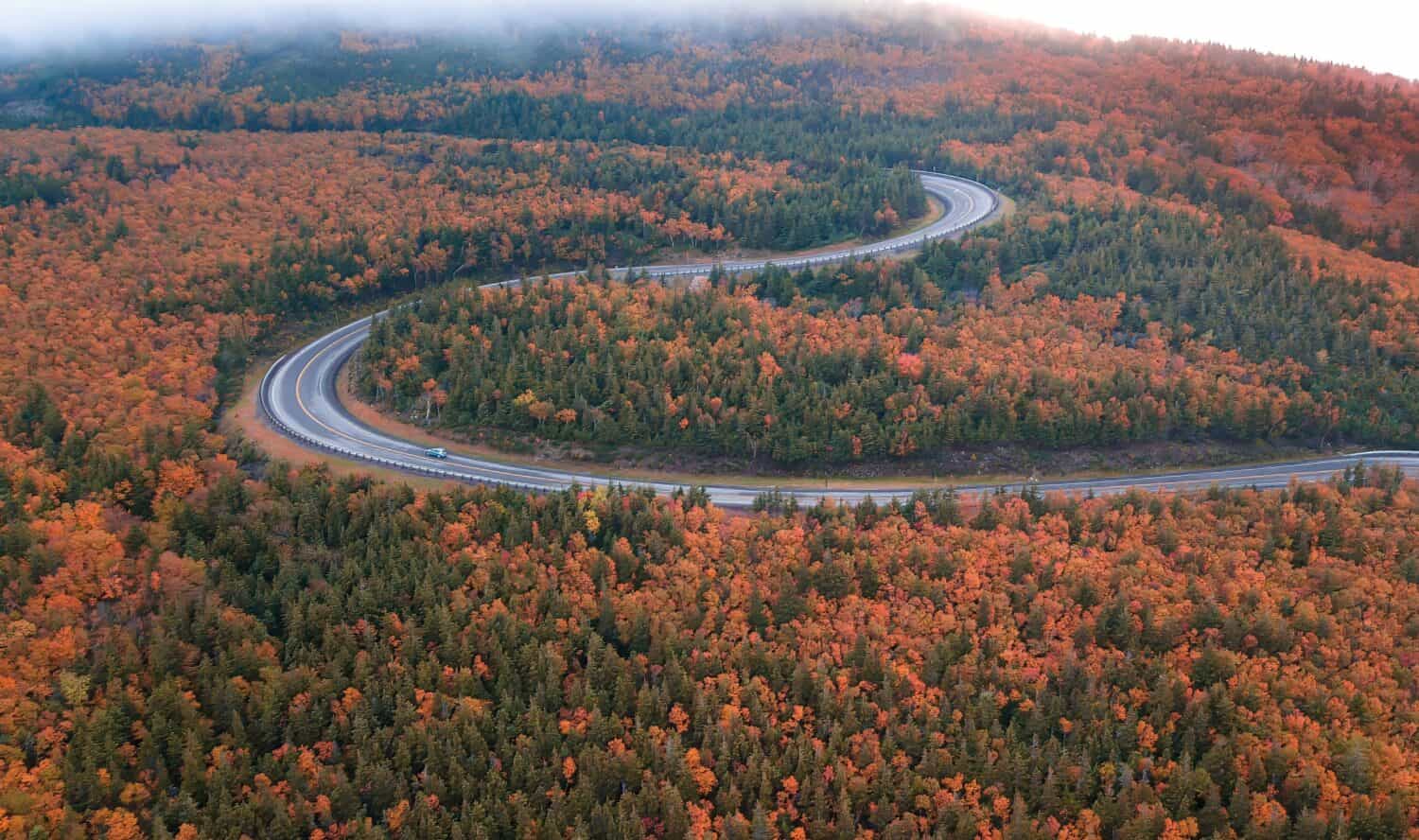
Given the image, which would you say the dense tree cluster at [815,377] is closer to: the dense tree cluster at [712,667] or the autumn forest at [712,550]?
the autumn forest at [712,550]

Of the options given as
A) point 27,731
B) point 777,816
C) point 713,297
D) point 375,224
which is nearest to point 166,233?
point 375,224

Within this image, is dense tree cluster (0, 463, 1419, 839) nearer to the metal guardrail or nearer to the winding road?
the metal guardrail

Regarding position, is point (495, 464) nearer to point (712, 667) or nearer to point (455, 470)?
point (455, 470)

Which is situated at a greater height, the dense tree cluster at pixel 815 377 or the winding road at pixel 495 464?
the dense tree cluster at pixel 815 377

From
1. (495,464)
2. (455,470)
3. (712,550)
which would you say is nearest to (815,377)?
(712,550)

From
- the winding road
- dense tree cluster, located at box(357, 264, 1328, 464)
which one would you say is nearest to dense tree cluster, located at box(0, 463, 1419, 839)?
the winding road

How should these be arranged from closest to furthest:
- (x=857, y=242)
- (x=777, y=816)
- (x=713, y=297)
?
(x=777, y=816) → (x=713, y=297) → (x=857, y=242)

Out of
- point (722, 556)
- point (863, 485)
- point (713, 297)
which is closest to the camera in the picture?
point (722, 556)

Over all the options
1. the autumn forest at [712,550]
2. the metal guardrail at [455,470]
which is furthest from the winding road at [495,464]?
the autumn forest at [712,550]

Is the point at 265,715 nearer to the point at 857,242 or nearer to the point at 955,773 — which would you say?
the point at 955,773
